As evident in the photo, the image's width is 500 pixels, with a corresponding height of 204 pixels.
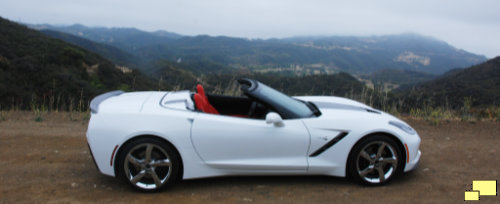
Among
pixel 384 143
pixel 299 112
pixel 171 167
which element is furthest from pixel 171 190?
pixel 384 143

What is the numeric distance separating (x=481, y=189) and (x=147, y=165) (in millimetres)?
3353

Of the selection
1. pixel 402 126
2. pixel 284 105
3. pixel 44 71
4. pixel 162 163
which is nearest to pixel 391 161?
pixel 402 126

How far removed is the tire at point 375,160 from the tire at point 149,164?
175 cm

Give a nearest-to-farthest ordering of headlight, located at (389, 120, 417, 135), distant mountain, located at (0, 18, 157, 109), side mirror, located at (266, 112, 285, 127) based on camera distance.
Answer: side mirror, located at (266, 112, 285, 127)
headlight, located at (389, 120, 417, 135)
distant mountain, located at (0, 18, 157, 109)

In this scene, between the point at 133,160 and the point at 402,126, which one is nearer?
the point at 133,160

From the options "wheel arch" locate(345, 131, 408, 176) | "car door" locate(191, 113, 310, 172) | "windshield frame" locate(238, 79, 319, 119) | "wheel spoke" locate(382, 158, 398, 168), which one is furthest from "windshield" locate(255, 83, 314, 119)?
"wheel spoke" locate(382, 158, 398, 168)

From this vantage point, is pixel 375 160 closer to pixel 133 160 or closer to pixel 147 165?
pixel 147 165

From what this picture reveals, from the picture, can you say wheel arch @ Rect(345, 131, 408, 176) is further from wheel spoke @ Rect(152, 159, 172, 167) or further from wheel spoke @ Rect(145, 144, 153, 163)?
wheel spoke @ Rect(145, 144, 153, 163)

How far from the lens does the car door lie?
3.55 metres

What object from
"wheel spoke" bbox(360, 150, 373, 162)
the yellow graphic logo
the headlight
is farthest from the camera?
the headlight

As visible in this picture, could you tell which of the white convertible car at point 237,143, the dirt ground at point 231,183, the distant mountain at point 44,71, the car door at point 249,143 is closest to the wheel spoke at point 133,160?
the white convertible car at point 237,143

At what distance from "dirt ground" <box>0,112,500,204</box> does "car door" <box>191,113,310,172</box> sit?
0.93 feet

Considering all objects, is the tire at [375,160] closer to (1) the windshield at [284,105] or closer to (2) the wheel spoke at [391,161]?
(2) the wheel spoke at [391,161]

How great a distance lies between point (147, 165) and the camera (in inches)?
139
